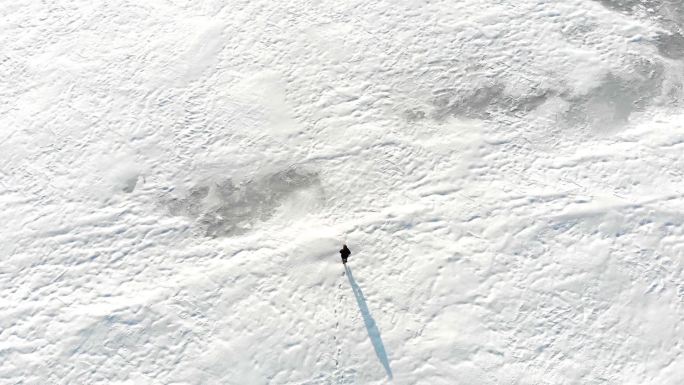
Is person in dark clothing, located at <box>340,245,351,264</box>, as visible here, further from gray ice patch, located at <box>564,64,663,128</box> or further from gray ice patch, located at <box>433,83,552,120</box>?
gray ice patch, located at <box>564,64,663,128</box>

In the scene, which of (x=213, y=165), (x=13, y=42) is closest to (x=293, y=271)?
(x=213, y=165)

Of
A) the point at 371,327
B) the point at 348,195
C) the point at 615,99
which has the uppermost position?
the point at 615,99

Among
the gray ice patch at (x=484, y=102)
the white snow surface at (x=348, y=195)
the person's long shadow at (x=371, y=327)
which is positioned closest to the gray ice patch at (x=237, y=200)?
the white snow surface at (x=348, y=195)

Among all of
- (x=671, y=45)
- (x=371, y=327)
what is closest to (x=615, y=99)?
(x=671, y=45)

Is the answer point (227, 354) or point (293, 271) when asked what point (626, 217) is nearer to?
point (293, 271)

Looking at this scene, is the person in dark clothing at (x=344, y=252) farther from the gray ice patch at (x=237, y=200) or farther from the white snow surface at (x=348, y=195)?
the gray ice patch at (x=237, y=200)

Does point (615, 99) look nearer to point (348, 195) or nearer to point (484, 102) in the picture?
point (484, 102)

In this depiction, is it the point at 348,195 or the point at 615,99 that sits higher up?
the point at 615,99
